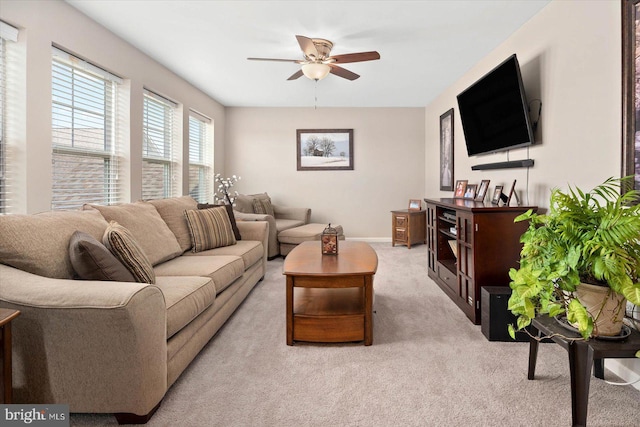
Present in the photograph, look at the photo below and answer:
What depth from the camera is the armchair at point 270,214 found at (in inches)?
192

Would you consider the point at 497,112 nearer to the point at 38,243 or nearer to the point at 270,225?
the point at 270,225

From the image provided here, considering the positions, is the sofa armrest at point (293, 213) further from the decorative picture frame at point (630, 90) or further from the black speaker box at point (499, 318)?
A: the decorative picture frame at point (630, 90)

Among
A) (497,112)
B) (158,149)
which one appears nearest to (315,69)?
(497,112)

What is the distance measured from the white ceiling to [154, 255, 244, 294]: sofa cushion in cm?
202

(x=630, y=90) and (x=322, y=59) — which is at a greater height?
(x=322, y=59)

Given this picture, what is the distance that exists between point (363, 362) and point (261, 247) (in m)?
1.98

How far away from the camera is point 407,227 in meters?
5.89

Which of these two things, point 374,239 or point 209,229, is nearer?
point 209,229

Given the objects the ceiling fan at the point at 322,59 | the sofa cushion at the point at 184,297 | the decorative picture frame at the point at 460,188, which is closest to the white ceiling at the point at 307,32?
the ceiling fan at the point at 322,59

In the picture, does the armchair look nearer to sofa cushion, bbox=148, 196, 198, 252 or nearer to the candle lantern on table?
sofa cushion, bbox=148, 196, 198, 252

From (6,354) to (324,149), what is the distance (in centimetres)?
561

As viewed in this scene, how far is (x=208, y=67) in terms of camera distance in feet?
13.9

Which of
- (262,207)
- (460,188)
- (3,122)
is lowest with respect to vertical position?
(262,207)

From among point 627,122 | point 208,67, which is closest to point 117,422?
point 627,122
